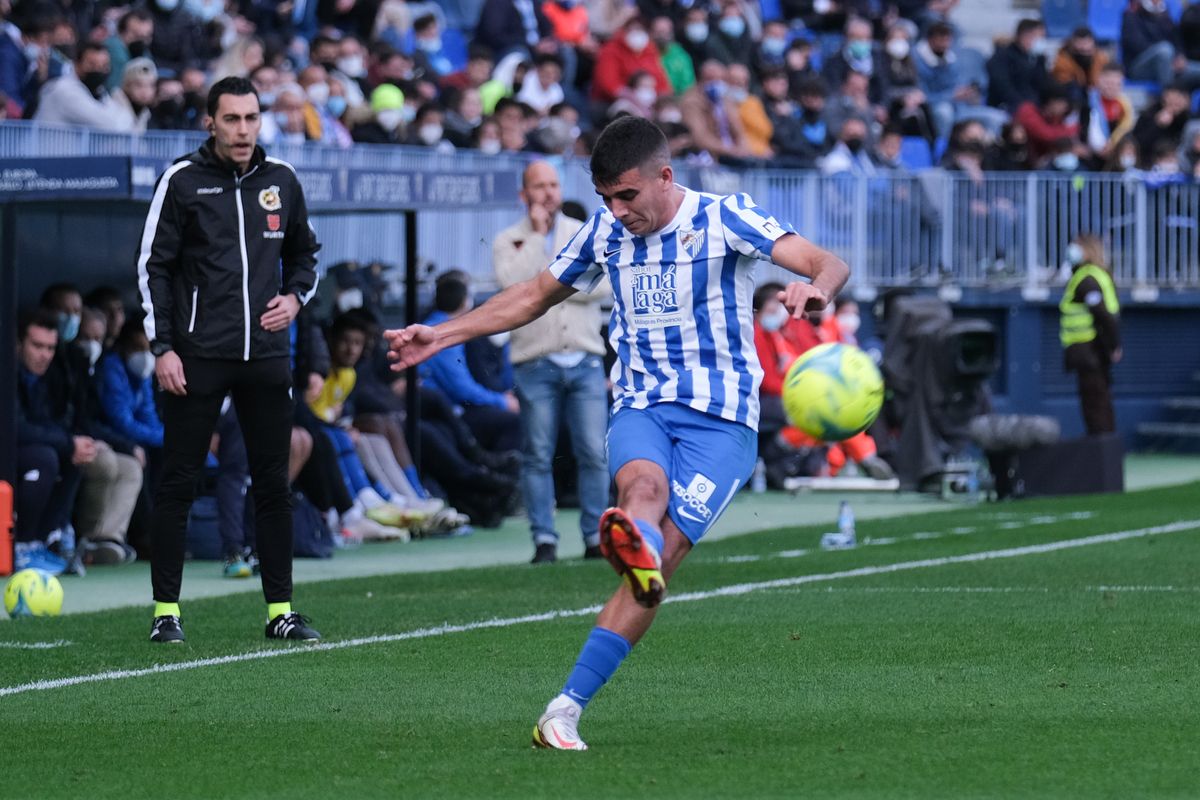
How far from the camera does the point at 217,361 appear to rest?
1000cm

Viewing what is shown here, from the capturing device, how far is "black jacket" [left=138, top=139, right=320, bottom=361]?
9.99m

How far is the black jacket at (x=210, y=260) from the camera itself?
9992mm

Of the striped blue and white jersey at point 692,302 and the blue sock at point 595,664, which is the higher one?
the striped blue and white jersey at point 692,302

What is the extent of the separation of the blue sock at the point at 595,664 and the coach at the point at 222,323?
11.3 feet

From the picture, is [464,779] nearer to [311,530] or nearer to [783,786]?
[783,786]

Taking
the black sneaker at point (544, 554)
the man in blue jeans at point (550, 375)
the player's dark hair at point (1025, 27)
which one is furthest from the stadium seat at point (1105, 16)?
the black sneaker at point (544, 554)

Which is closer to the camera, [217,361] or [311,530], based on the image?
[217,361]

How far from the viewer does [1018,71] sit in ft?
96.3

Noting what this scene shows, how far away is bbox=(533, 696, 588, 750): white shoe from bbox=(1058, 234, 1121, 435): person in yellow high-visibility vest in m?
16.0

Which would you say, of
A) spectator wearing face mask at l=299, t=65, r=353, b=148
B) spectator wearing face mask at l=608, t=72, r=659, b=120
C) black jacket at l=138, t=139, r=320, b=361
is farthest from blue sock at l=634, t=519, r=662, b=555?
spectator wearing face mask at l=608, t=72, r=659, b=120

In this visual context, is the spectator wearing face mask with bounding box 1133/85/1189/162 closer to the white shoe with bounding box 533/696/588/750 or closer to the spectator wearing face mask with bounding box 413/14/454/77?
the spectator wearing face mask with bounding box 413/14/454/77

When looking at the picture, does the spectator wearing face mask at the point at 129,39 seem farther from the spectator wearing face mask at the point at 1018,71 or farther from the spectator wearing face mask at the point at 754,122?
the spectator wearing face mask at the point at 1018,71

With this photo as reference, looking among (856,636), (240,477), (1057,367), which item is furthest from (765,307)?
(856,636)

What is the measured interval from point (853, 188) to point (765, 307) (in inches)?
157
